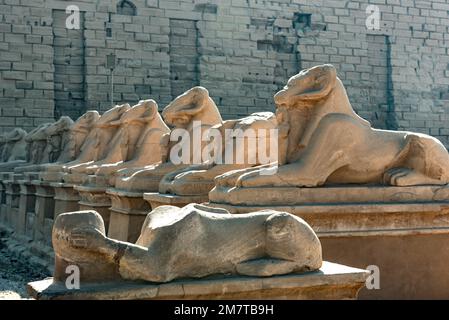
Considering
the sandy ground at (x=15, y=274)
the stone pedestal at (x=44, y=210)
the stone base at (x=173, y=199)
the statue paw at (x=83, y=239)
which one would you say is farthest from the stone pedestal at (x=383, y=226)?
the stone pedestal at (x=44, y=210)

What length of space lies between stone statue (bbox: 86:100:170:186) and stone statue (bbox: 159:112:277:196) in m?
1.47

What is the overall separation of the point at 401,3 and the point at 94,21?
9413 millimetres

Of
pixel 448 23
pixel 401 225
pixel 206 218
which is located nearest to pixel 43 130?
pixel 401 225

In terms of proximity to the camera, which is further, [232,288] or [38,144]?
[38,144]

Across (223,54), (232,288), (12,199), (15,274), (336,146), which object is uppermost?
(223,54)

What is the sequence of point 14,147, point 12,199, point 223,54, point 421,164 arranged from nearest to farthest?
point 421,164, point 12,199, point 14,147, point 223,54

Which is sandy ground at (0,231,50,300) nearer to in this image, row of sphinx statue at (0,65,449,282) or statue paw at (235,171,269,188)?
row of sphinx statue at (0,65,449,282)

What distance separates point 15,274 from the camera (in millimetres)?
7895

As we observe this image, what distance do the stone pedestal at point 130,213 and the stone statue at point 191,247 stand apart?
3001 millimetres

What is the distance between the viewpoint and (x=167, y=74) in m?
17.6

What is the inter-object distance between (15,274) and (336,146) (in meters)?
4.60

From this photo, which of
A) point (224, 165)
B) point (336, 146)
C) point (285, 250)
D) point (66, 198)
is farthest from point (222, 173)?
point (66, 198)

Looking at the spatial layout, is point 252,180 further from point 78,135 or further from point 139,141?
point 78,135

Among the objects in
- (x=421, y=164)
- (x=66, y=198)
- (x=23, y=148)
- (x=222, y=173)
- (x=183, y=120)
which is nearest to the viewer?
(x=421, y=164)
